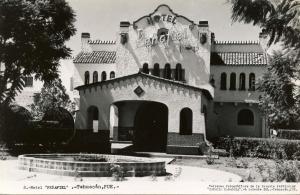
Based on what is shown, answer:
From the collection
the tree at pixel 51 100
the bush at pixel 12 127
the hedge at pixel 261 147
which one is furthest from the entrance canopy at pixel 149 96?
the tree at pixel 51 100

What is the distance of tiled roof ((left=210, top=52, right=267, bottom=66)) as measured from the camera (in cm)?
3581

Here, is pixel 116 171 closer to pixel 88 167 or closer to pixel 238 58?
pixel 88 167

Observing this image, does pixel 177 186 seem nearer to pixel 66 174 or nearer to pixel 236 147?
pixel 66 174

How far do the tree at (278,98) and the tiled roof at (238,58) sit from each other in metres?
3.40

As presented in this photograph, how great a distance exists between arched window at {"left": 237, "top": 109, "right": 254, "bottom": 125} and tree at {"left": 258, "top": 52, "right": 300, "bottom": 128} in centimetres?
197

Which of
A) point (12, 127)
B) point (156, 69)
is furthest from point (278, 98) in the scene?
point (12, 127)

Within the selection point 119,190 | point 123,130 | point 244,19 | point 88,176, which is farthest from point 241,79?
point 119,190

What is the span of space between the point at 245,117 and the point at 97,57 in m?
13.4

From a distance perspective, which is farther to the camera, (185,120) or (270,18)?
(185,120)

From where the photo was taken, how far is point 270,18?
16.6m

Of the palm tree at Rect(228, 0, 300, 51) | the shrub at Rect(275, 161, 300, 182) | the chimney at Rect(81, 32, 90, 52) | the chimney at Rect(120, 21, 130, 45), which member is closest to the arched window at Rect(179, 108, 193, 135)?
the chimney at Rect(120, 21, 130, 45)

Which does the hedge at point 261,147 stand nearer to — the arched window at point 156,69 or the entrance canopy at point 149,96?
the entrance canopy at point 149,96

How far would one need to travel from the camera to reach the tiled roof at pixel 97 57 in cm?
3690

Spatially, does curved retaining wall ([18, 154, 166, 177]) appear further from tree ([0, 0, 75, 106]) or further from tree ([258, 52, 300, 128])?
tree ([0, 0, 75, 106])
